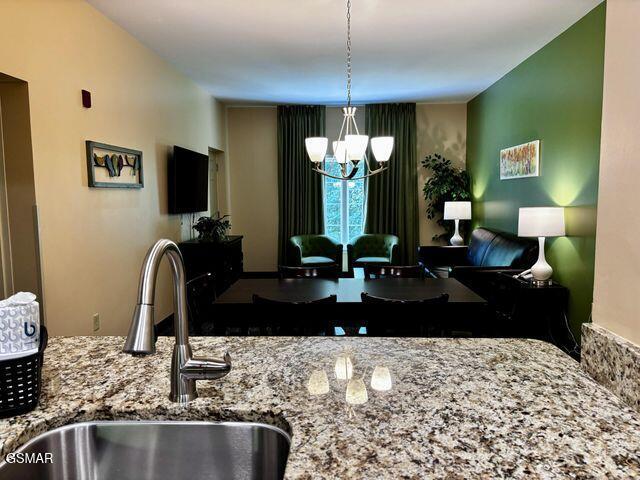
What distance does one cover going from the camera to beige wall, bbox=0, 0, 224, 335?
9.31 feet

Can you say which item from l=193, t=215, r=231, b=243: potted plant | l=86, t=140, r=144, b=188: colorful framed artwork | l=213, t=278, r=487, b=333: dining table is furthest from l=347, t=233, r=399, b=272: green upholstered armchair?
l=213, t=278, r=487, b=333: dining table

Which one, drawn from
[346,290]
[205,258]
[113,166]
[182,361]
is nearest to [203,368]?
[182,361]

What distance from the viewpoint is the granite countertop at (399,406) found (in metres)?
0.76

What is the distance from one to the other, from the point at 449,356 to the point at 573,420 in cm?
39

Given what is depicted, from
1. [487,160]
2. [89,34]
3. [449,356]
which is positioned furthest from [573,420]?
[487,160]

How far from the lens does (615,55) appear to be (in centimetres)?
92

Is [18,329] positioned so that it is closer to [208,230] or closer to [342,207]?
[208,230]

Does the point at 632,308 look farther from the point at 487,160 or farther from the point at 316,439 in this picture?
the point at 487,160

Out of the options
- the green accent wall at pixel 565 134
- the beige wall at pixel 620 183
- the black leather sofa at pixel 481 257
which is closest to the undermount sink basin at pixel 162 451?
the beige wall at pixel 620 183

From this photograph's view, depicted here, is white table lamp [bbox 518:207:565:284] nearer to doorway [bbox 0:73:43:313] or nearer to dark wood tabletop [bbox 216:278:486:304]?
dark wood tabletop [bbox 216:278:486:304]

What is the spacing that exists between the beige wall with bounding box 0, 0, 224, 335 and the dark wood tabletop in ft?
3.56

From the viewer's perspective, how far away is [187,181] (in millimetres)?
5188

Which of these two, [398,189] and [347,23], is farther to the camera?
[398,189]

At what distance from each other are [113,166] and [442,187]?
14.9ft
